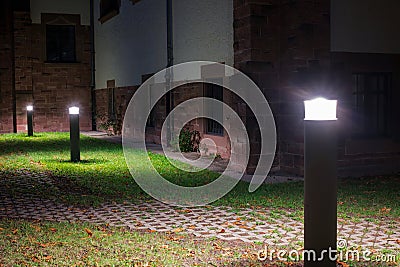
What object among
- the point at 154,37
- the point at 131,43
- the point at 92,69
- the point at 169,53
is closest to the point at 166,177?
the point at 169,53

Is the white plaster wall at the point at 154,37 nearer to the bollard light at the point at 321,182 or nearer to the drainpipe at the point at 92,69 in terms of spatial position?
the drainpipe at the point at 92,69

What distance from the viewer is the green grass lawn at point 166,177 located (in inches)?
261

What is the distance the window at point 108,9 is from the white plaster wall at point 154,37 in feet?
0.60

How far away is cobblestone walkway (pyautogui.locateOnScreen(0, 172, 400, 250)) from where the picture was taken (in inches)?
201

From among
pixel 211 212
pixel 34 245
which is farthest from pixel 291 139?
pixel 34 245

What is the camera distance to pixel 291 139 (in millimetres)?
9234

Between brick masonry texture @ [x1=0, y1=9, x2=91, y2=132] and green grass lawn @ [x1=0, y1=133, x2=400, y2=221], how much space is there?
912 cm

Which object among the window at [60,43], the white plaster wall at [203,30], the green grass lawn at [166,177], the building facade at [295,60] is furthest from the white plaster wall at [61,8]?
the green grass lawn at [166,177]

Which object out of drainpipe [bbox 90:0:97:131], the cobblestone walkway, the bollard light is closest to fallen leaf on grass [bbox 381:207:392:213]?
the cobblestone walkway

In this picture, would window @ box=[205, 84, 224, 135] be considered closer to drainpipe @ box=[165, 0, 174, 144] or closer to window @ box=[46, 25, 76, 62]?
drainpipe @ box=[165, 0, 174, 144]

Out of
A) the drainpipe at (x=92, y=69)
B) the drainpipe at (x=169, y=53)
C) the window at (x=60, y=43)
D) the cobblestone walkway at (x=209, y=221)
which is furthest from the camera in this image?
the drainpipe at (x=92, y=69)

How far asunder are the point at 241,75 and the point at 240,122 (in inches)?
32.7

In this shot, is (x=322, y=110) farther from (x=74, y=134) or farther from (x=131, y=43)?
(x=131, y=43)

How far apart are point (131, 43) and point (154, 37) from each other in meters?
2.41
